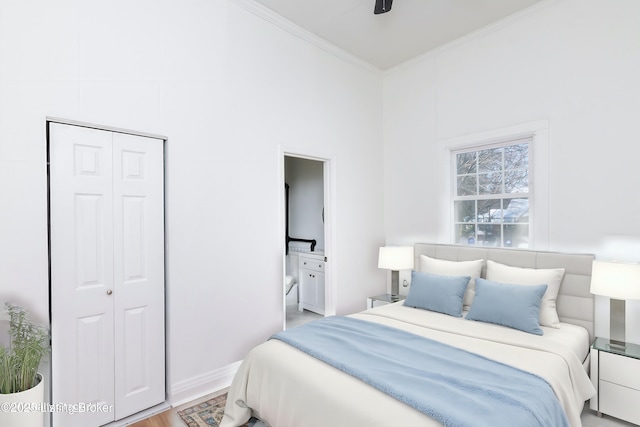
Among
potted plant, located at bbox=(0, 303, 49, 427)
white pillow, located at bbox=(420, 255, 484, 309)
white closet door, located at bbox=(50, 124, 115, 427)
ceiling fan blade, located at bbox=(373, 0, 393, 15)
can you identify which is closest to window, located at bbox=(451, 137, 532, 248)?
white pillow, located at bbox=(420, 255, 484, 309)

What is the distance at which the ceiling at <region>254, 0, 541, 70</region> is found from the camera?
119 inches

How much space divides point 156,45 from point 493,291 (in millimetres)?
3237

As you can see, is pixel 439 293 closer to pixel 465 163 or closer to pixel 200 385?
pixel 465 163

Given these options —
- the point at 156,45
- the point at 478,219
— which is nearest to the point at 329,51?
the point at 156,45

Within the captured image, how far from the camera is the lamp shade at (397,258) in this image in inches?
146

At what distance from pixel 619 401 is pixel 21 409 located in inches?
142

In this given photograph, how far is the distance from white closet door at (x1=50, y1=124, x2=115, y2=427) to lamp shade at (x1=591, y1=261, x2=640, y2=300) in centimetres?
349

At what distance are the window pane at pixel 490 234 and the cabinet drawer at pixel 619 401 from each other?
1442 millimetres

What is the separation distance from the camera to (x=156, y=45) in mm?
2506

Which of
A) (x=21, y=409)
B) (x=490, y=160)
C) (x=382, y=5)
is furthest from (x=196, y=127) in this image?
(x=490, y=160)

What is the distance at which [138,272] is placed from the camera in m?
2.45

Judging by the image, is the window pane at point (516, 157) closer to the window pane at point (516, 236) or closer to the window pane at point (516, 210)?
the window pane at point (516, 210)

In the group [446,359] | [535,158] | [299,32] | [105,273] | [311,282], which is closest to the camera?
[446,359]

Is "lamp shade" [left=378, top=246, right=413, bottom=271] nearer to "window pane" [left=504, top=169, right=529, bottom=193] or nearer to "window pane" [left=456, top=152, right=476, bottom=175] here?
"window pane" [left=456, top=152, right=476, bottom=175]
